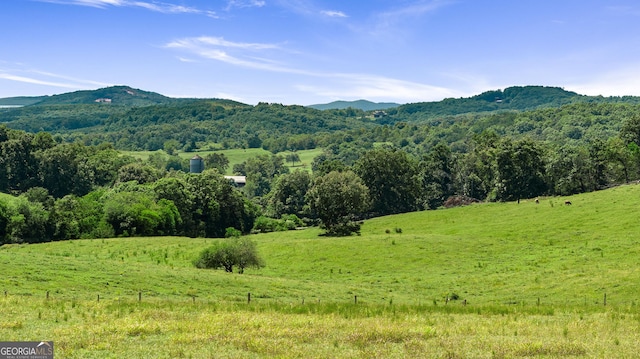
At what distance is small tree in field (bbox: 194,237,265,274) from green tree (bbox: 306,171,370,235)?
28769mm

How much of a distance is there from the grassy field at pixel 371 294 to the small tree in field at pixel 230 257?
2454 millimetres

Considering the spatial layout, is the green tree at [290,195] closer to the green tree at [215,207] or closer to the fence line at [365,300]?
the green tree at [215,207]

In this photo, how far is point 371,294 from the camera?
39531 millimetres

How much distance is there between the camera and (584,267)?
4541 cm

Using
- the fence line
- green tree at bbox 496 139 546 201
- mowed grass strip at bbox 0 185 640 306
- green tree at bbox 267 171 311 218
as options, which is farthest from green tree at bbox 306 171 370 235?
the fence line

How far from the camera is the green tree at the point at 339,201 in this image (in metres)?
78.9

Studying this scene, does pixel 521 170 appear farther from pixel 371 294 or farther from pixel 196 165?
pixel 196 165

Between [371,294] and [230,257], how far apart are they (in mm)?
16190

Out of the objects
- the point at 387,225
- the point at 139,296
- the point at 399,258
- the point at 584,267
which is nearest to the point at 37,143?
the point at 387,225

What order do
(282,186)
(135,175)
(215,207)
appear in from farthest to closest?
(282,186), (135,175), (215,207)

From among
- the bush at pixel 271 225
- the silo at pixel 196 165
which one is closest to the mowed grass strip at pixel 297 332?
the bush at pixel 271 225

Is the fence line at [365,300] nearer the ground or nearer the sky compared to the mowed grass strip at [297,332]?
nearer the ground

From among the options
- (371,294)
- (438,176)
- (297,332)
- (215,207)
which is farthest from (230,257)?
(438,176)

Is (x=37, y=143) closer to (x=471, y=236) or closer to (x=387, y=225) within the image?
(x=387, y=225)
